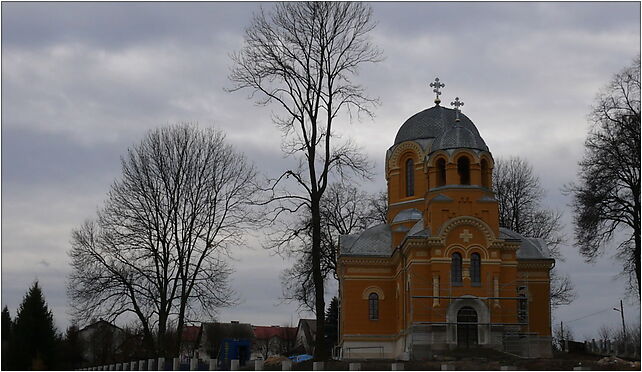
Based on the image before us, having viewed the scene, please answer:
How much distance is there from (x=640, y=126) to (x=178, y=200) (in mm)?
17529

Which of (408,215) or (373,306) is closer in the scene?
(373,306)

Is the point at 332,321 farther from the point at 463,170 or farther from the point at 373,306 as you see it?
the point at 463,170

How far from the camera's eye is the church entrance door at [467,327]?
33656 millimetres

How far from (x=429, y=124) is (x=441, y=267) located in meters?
10.2

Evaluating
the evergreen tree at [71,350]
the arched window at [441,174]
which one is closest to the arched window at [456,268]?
the arched window at [441,174]

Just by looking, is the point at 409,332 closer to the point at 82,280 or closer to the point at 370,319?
the point at 370,319

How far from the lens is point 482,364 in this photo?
2823 centimetres

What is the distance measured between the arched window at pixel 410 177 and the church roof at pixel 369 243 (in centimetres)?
210

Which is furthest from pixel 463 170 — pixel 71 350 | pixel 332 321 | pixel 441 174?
pixel 71 350

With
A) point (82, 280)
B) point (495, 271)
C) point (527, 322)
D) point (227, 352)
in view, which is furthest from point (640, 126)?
point (82, 280)

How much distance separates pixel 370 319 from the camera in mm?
38344

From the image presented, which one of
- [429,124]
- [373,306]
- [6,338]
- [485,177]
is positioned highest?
[429,124]

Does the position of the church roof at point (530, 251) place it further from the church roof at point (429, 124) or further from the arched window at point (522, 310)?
the church roof at point (429, 124)

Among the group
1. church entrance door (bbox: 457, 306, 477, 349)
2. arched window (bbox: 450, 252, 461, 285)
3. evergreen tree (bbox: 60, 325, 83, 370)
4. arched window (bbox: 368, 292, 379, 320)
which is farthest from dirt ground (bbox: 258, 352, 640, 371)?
evergreen tree (bbox: 60, 325, 83, 370)
